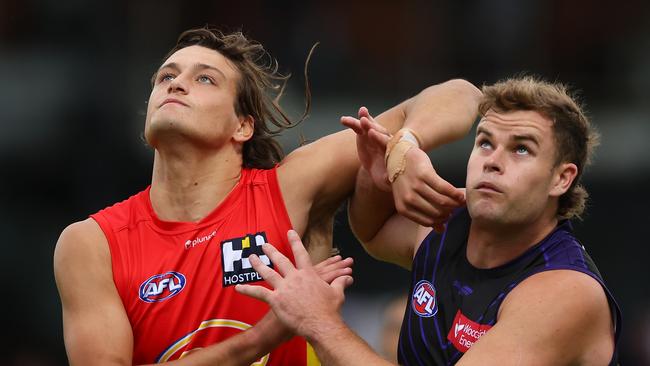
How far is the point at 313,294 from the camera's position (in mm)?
4590

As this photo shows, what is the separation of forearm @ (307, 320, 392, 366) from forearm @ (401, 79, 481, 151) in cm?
107

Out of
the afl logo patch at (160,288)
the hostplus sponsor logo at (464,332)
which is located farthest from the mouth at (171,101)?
the hostplus sponsor logo at (464,332)

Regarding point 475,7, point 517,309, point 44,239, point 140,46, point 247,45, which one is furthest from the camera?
point 475,7

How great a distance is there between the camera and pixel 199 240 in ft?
17.0

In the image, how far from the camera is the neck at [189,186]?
534 cm

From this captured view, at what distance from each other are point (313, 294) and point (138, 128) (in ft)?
24.0

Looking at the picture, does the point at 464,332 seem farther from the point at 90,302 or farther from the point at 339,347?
the point at 90,302

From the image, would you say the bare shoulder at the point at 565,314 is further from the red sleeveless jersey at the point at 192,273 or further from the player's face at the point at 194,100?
the player's face at the point at 194,100

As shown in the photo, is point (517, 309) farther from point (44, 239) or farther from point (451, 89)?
point (44, 239)

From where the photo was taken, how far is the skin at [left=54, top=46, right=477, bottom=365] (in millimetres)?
4996

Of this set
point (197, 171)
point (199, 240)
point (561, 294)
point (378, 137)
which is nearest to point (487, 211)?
point (561, 294)

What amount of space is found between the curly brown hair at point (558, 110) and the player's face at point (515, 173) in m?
0.04

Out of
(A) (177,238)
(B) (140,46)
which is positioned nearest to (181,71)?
(A) (177,238)

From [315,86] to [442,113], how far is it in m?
7.03
